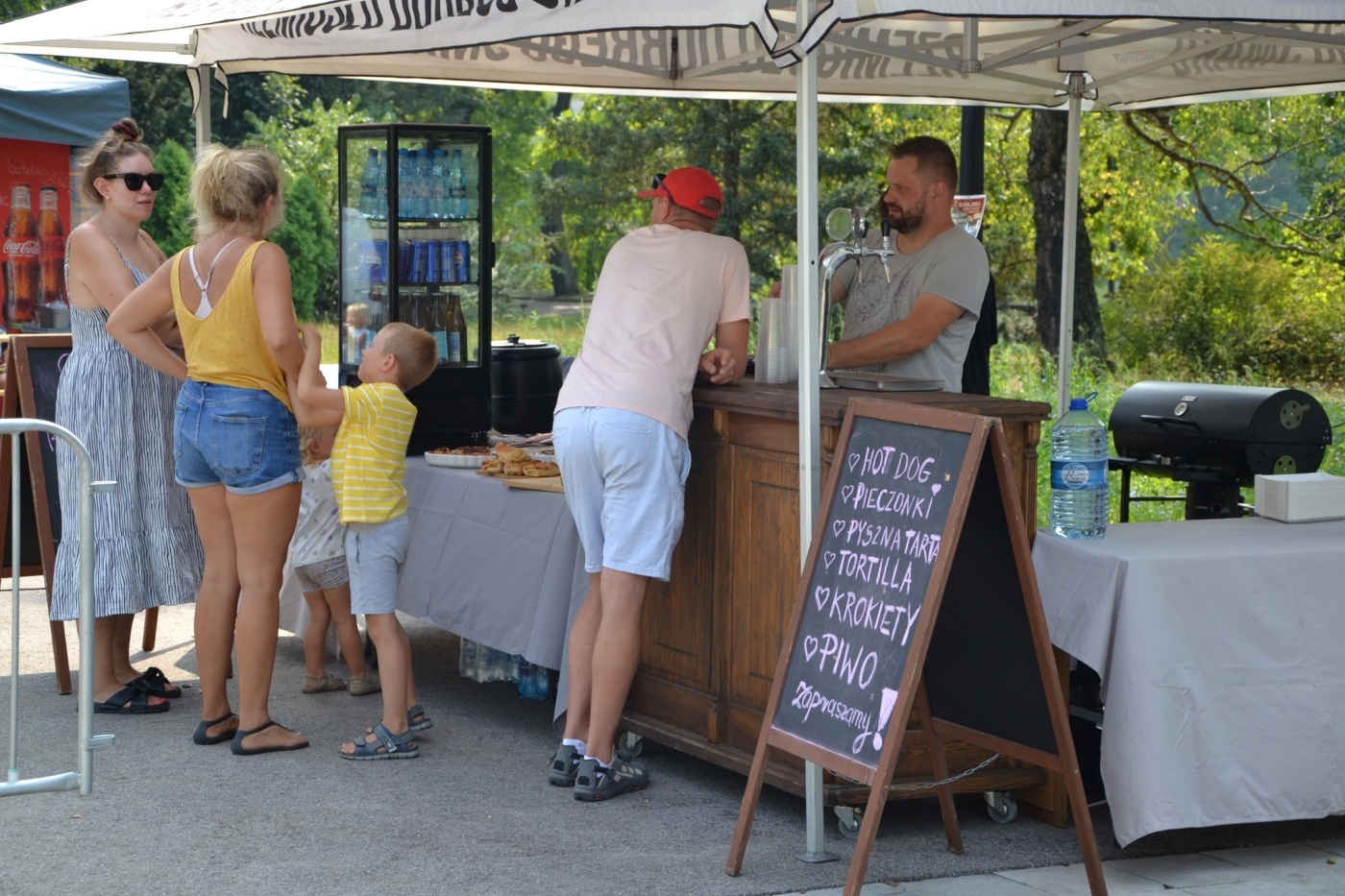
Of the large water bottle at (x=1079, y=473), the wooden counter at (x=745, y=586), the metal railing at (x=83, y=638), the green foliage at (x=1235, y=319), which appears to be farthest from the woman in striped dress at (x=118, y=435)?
the green foliage at (x=1235, y=319)

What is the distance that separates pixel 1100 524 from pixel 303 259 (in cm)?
2537

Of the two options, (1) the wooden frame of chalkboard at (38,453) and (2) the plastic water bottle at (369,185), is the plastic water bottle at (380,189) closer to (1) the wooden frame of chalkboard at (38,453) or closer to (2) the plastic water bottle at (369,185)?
(2) the plastic water bottle at (369,185)

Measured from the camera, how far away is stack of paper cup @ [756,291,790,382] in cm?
499

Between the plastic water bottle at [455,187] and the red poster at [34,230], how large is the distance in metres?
3.76

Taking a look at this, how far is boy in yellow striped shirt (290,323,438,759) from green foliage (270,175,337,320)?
2282cm

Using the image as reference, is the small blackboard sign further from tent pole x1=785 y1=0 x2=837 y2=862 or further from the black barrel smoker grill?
the black barrel smoker grill

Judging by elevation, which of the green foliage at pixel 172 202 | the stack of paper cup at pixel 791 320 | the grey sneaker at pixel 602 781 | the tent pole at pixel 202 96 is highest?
the green foliage at pixel 172 202

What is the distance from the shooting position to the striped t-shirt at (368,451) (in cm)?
501

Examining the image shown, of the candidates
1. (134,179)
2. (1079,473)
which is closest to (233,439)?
(134,179)

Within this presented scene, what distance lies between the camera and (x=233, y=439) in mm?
4945

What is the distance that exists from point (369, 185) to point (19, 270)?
3527 mm

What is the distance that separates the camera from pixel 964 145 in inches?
352

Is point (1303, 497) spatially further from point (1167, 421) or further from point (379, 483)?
point (379, 483)

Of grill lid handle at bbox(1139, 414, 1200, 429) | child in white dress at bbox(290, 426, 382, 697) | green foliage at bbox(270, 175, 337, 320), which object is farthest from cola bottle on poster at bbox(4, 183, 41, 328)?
green foliage at bbox(270, 175, 337, 320)
